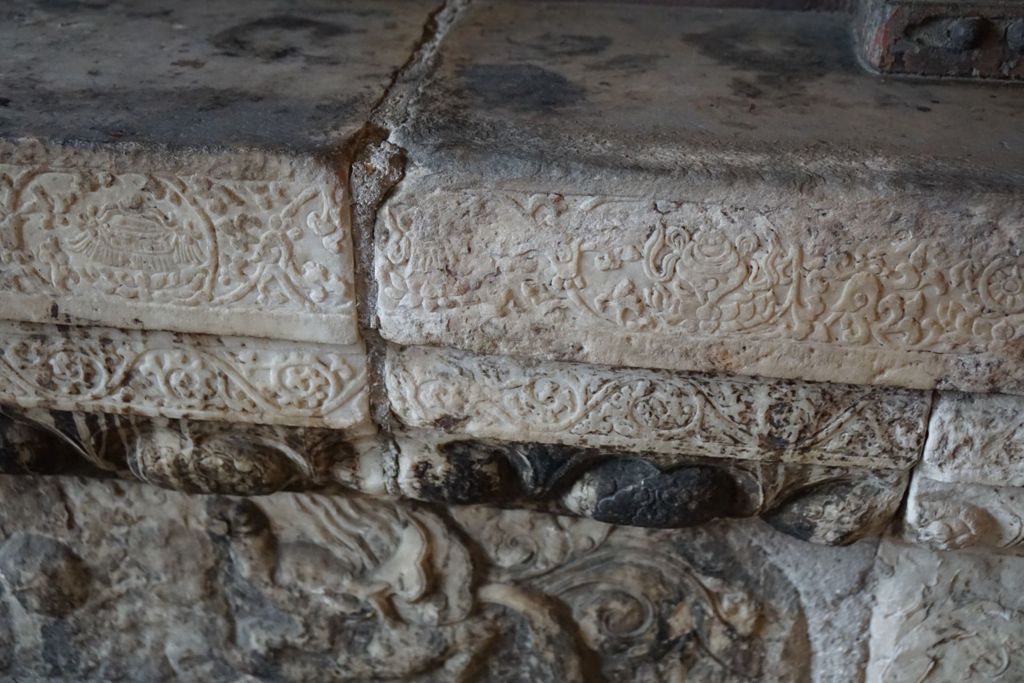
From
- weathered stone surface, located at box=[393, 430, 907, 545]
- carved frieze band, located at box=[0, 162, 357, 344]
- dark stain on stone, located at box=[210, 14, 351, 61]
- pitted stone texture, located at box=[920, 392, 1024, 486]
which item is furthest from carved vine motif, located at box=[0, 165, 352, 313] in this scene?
pitted stone texture, located at box=[920, 392, 1024, 486]

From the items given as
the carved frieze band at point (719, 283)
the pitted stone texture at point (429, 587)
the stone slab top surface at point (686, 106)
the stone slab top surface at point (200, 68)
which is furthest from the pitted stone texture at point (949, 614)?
the stone slab top surface at point (200, 68)

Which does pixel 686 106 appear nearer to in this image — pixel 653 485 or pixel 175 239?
pixel 653 485

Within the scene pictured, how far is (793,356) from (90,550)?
106 centimetres

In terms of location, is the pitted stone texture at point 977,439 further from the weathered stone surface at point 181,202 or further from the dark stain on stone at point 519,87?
the weathered stone surface at point 181,202

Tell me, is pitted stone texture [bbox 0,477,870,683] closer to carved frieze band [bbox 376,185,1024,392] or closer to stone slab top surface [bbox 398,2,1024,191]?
carved frieze band [bbox 376,185,1024,392]

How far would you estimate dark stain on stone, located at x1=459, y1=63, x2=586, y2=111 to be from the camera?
1292mm

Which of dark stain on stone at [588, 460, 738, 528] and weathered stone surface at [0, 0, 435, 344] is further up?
weathered stone surface at [0, 0, 435, 344]

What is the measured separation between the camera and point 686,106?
1293mm

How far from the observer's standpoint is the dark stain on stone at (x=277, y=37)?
4.78ft

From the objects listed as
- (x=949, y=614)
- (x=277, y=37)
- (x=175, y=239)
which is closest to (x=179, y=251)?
(x=175, y=239)

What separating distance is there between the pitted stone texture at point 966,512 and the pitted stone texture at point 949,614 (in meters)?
0.08

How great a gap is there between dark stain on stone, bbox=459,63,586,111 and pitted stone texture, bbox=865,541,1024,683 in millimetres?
720

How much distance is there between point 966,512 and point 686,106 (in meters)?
0.60

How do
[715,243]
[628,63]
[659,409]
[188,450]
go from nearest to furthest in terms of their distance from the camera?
[715,243]
[659,409]
[188,450]
[628,63]
